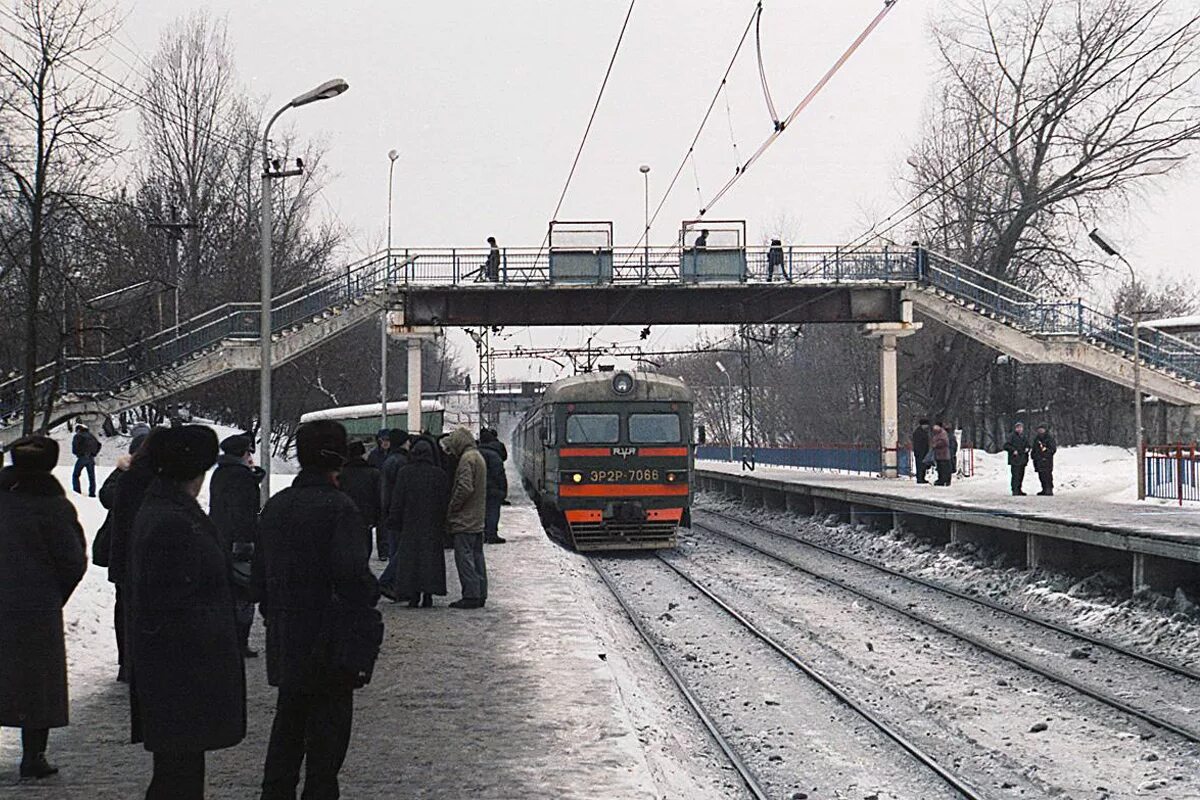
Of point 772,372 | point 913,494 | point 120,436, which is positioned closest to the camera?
point 913,494

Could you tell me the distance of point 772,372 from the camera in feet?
257

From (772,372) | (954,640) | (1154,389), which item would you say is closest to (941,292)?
(1154,389)

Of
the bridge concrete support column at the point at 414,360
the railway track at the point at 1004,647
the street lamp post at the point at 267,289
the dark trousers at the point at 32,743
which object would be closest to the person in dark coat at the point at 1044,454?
the railway track at the point at 1004,647

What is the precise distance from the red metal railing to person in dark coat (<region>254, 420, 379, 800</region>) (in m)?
19.5

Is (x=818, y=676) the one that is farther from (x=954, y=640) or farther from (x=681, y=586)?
(x=681, y=586)

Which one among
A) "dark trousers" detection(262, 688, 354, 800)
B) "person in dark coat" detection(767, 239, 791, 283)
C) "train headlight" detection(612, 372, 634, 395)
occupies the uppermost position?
"person in dark coat" detection(767, 239, 791, 283)

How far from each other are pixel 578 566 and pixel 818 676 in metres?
9.28

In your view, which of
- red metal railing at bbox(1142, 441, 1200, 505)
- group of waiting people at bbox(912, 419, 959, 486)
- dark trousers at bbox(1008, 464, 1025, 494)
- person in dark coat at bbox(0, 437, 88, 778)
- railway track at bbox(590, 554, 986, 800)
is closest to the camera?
person in dark coat at bbox(0, 437, 88, 778)

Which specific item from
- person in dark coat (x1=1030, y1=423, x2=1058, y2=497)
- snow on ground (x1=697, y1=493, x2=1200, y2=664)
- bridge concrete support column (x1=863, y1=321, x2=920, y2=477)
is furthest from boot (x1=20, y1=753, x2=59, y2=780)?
bridge concrete support column (x1=863, y1=321, x2=920, y2=477)

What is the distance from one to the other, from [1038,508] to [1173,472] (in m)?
2.94

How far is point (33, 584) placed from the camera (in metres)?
6.40

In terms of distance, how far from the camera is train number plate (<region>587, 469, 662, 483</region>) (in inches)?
896

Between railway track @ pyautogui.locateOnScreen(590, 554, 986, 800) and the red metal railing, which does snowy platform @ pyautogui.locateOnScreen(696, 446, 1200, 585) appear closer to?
the red metal railing

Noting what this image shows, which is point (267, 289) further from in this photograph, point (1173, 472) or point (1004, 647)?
point (1173, 472)
